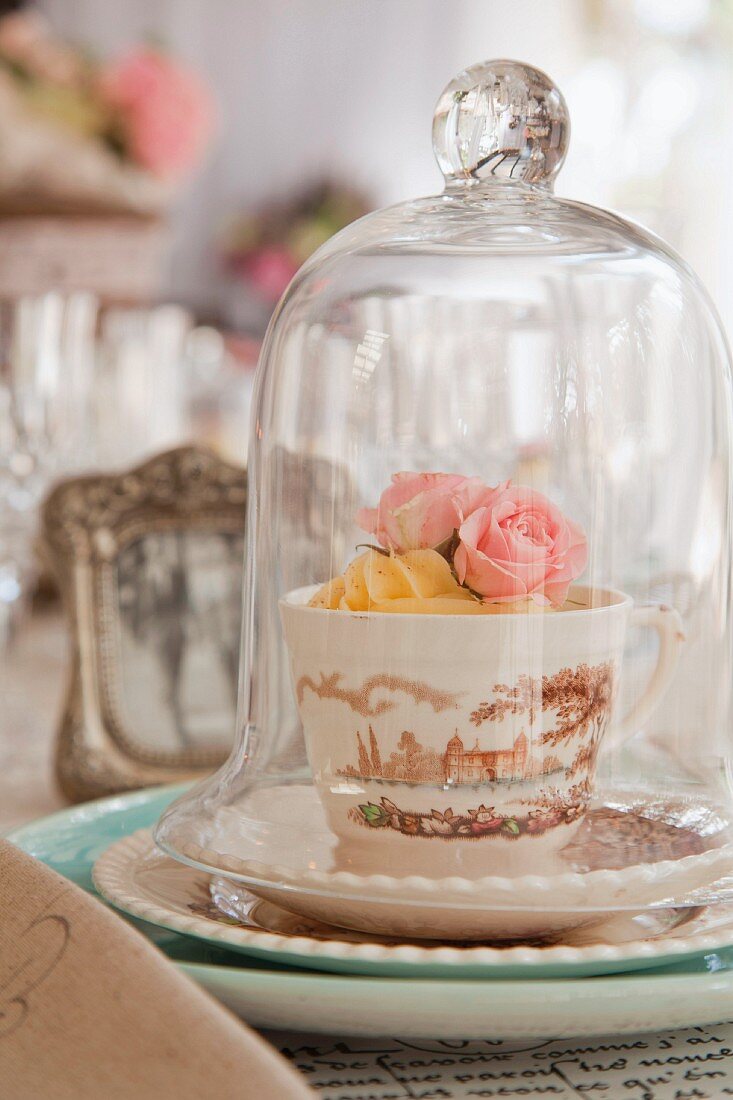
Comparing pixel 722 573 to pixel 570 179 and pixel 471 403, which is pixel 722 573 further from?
pixel 570 179

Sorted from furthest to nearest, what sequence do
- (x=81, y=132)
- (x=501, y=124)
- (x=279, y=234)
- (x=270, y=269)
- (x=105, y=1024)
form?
(x=279, y=234)
(x=270, y=269)
(x=81, y=132)
(x=501, y=124)
(x=105, y=1024)

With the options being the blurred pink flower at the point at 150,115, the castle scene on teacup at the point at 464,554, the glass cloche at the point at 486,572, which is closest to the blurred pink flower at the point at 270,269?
the blurred pink flower at the point at 150,115

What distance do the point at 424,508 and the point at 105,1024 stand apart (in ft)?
0.49

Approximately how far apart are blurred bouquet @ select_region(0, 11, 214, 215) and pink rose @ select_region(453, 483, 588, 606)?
103 cm

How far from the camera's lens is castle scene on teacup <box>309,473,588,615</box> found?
32 centimetres

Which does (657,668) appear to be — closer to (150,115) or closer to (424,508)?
(424,508)

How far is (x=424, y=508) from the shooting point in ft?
1.10

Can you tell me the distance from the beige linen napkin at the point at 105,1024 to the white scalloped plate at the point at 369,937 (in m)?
0.03

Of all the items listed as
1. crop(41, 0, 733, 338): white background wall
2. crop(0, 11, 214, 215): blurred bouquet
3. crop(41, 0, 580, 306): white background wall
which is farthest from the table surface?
crop(41, 0, 580, 306): white background wall

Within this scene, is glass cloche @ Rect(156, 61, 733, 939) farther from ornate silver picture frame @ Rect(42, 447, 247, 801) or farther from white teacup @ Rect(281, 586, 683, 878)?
ornate silver picture frame @ Rect(42, 447, 247, 801)

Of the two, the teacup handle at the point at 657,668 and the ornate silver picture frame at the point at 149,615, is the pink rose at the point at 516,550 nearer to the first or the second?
the teacup handle at the point at 657,668

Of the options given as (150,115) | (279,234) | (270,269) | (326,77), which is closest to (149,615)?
(150,115)

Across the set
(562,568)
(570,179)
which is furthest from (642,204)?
(562,568)

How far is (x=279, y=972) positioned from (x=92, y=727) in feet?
0.97
